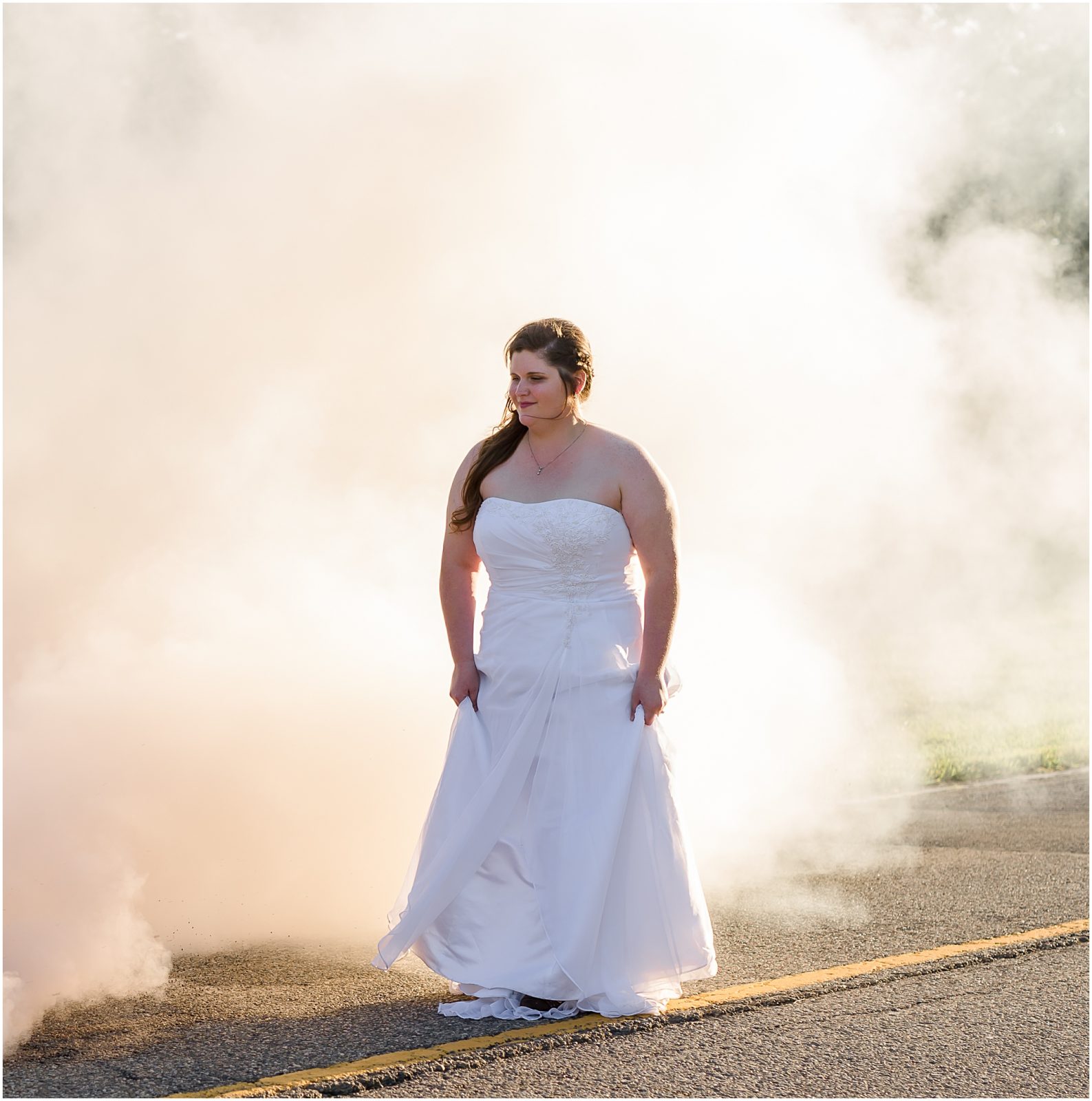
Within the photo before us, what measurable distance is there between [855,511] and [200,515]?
18.9 feet

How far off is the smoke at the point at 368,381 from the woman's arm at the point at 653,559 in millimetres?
1318

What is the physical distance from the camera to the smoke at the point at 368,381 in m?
4.66

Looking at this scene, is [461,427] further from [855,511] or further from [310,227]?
[855,511]

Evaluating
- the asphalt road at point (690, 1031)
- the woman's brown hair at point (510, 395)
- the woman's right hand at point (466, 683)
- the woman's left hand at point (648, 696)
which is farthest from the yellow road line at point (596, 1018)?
the woman's brown hair at point (510, 395)

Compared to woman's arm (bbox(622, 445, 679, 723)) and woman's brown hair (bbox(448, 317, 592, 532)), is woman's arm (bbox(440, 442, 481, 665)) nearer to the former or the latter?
woman's brown hair (bbox(448, 317, 592, 532))

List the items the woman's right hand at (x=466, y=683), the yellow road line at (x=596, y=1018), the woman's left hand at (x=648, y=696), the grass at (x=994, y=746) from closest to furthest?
the yellow road line at (x=596, y=1018)
the woman's left hand at (x=648, y=696)
the woman's right hand at (x=466, y=683)
the grass at (x=994, y=746)

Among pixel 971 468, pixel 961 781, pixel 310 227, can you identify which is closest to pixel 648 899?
pixel 310 227

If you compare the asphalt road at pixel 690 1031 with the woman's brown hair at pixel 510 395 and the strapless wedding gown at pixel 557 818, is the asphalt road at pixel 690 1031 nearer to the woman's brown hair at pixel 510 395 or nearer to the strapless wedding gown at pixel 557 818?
the strapless wedding gown at pixel 557 818

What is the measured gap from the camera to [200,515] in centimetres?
571

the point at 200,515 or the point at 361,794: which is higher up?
the point at 200,515

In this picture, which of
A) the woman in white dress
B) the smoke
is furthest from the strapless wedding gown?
the smoke

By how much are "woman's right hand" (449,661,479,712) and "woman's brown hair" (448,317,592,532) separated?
0.39 m

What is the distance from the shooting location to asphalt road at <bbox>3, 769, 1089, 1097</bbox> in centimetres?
332

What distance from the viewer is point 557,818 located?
156 inches
